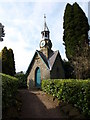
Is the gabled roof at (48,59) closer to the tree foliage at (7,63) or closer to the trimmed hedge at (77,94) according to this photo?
the tree foliage at (7,63)

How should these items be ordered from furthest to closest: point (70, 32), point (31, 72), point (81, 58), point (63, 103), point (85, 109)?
point (31, 72), point (70, 32), point (81, 58), point (63, 103), point (85, 109)

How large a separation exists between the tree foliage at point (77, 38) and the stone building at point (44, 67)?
223cm

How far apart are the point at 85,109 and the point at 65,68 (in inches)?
775

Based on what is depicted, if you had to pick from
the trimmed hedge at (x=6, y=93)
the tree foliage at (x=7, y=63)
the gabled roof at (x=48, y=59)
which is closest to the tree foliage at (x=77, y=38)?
the gabled roof at (x=48, y=59)

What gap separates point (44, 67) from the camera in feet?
90.6

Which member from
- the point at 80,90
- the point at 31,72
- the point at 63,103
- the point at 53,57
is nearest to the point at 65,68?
the point at 53,57

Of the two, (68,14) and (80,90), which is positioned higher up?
(68,14)

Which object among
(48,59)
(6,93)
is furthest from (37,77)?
(6,93)

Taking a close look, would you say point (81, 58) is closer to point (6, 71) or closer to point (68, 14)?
point (68, 14)

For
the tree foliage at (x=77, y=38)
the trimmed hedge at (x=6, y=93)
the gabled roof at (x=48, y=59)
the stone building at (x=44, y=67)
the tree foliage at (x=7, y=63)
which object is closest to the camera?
the trimmed hedge at (x=6, y=93)

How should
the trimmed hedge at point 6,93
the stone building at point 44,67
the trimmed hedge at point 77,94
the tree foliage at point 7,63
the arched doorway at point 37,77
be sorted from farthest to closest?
1. the tree foliage at point 7,63
2. the arched doorway at point 37,77
3. the stone building at point 44,67
4. the trimmed hedge at point 77,94
5. the trimmed hedge at point 6,93

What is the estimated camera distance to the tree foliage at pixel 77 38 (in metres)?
23.3

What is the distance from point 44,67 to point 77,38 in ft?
22.0

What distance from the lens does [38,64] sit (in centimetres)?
2861
